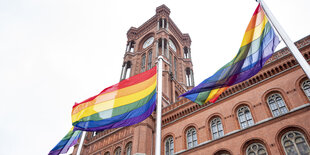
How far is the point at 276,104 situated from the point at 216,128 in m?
4.44

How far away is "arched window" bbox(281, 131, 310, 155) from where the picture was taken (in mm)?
12125

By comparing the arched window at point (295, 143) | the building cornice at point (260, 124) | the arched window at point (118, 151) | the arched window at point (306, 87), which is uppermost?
the arched window at point (306, 87)

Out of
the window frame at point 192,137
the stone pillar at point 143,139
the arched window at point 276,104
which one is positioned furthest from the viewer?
the stone pillar at point 143,139

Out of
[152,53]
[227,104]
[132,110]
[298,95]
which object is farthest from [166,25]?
[132,110]

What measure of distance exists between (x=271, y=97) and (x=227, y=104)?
310 cm

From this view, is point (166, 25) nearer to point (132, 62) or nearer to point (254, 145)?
point (132, 62)

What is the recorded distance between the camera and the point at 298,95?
45.4ft

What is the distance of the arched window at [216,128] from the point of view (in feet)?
53.0

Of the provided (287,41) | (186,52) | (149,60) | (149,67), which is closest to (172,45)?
(186,52)

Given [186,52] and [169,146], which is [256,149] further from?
[186,52]

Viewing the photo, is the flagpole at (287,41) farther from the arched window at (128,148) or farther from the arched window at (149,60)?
Result: the arched window at (149,60)

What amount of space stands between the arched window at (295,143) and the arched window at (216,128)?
418cm

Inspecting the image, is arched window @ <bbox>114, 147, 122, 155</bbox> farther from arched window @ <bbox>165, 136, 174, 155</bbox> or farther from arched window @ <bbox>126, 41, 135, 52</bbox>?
arched window @ <bbox>126, 41, 135, 52</bbox>

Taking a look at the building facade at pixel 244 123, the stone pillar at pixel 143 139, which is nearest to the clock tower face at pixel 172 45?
the building facade at pixel 244 123
